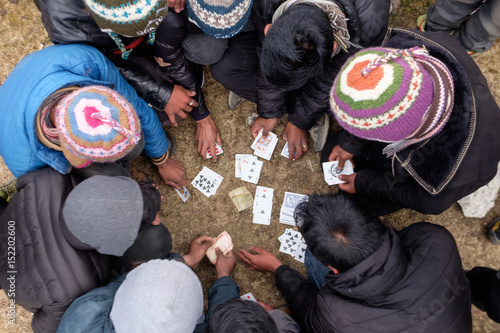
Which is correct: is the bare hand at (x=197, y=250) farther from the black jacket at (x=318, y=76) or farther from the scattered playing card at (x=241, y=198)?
the black jacket at (x=318, y=76)

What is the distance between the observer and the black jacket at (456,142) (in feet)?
6.52

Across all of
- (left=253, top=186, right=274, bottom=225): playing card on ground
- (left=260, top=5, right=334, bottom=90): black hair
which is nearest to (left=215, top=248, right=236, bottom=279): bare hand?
(left=253, top=186, right=274, bottom=225): playing card on ground

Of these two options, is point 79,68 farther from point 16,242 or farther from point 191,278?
point 191,278

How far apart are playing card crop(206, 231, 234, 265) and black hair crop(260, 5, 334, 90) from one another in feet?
6.15

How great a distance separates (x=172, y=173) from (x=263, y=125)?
1111 mm

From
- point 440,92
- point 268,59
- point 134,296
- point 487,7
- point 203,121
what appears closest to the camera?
point 440,92

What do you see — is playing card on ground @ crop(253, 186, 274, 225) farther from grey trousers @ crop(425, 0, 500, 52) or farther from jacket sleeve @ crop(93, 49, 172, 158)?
grey trousers @ crop(425, 0, 500, 52)

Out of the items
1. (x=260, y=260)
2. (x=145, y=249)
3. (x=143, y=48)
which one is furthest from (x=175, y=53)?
(x=260, y=260)

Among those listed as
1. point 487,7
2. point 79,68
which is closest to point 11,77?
point 79,68

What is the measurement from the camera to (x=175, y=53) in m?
2.82

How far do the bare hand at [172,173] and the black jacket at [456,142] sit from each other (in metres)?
2.14

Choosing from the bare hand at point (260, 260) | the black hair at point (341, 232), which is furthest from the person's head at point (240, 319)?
the bare hand at point (260, 260)

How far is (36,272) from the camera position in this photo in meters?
2.06

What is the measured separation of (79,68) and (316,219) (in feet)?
6.40
